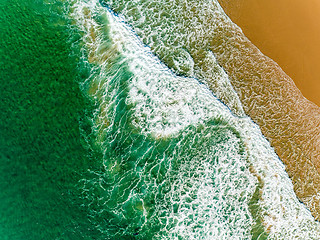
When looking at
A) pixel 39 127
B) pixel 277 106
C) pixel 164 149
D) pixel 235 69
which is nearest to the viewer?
pixel 39 127

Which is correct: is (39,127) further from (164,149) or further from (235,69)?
(235,69)

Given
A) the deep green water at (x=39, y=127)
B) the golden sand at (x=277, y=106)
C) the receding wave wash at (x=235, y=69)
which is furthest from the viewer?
the golden sand at (x=277, y=106)

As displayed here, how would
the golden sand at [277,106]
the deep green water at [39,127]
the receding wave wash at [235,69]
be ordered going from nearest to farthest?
the deep green water at [39,127], the receding wave wash at [235,69], the golden sand at [277,106]

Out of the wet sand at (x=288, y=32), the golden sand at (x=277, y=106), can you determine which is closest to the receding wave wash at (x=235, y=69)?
the golden sand at (x=277, y=106)

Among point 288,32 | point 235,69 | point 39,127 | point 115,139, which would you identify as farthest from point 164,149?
point 288,32

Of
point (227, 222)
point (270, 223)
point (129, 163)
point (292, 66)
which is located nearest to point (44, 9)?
point (129, 163)

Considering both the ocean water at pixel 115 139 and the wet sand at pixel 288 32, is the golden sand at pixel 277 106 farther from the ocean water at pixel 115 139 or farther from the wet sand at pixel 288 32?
the ocean water at pixel 115 139
